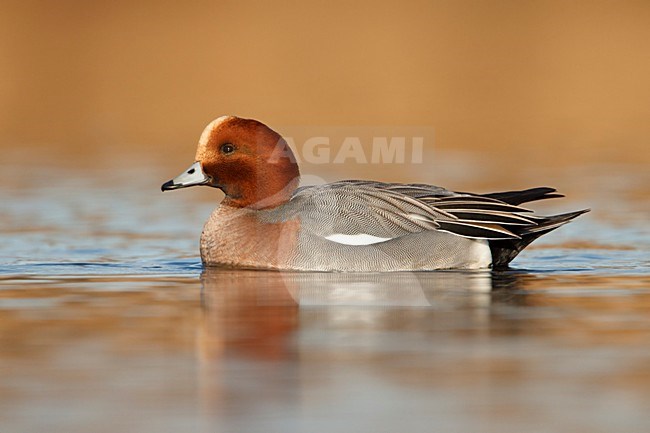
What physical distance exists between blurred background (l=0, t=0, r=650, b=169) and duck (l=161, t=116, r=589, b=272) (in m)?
5.68

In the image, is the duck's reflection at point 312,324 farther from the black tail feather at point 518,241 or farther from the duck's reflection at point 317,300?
the black tail feather at point 518,241

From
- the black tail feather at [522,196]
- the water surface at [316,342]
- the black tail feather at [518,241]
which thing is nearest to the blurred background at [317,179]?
the water surface at [316,342]

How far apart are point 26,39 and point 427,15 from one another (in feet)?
21.8

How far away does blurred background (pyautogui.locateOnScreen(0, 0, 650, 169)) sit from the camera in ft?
54.7

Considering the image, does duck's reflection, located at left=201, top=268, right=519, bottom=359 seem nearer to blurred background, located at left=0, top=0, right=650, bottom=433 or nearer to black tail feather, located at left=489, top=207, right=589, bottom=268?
blurred background, located at left=0, top=0, right=650, bottom=433

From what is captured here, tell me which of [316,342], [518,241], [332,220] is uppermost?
[332,220]

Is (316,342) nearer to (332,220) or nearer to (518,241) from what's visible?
(332,220)

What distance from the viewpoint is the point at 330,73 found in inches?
789

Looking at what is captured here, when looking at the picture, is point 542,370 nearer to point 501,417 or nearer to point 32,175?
point 501,417

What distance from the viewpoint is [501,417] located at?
4.58 m

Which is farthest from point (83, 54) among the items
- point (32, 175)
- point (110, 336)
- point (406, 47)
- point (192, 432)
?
point (192, 432)

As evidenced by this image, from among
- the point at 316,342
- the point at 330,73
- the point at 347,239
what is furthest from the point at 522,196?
the point at 330,73


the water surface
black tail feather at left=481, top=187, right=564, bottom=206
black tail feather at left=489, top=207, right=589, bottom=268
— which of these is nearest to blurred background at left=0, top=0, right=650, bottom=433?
the water surface

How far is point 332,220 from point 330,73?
12.0m
